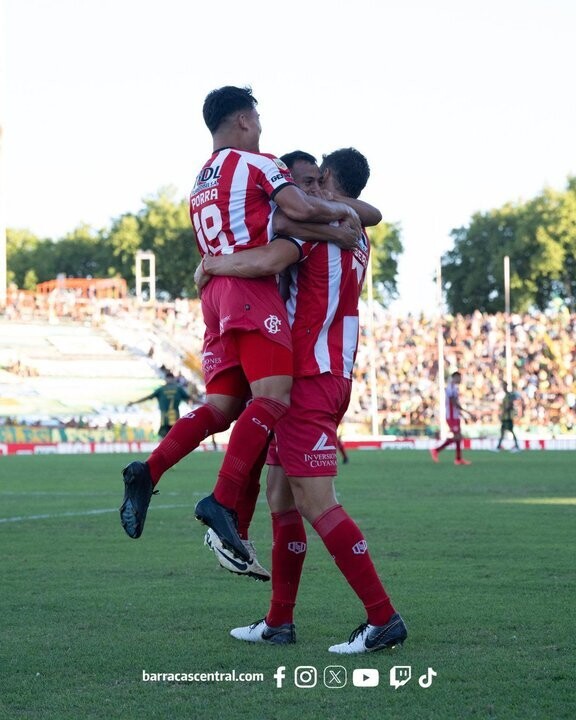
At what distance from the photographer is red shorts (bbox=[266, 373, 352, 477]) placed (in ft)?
19.1

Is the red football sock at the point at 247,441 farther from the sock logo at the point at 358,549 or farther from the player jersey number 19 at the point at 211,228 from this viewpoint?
the player jersey number 19 at the point at 211,228

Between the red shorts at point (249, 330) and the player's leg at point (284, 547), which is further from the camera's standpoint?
the player's leg at point (284, 547)

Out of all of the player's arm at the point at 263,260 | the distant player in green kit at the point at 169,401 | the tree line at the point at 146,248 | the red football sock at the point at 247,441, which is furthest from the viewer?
the tree line at the point at 146,248

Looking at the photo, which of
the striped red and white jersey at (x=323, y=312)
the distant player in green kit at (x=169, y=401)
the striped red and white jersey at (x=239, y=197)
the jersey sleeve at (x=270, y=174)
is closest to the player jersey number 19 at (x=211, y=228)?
the striped red and white jersey at (x=239, y=197)

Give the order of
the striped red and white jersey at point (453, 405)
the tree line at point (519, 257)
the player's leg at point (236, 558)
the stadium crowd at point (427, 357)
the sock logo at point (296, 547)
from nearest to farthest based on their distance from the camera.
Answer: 1. the player's leg at point (236, 558)
2. the sock logo at point (296, 547)
3. the striped red and white jersey at point (453, 405)
4. the stadium crowd at point (427, 357)
5. the tree line at point (519, 257)

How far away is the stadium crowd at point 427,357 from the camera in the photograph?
1921 inches

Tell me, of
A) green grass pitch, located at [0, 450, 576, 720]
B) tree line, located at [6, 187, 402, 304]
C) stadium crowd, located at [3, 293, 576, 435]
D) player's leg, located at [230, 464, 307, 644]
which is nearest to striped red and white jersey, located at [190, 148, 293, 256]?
player's leg, located at [230, 464, 307, 644]

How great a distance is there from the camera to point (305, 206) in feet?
19.2

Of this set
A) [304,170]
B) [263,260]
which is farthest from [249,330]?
[304,170]

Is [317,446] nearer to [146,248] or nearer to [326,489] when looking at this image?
[326,489]

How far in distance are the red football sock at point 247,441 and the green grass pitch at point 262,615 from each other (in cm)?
74

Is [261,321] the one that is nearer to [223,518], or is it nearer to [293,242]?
Result: [293,242]

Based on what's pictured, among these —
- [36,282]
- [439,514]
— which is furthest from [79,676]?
[36,282]

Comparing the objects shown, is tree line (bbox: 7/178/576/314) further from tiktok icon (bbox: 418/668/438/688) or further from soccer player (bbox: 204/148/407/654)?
tiktok icon (bbox: 418/668/438/688)
